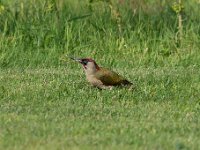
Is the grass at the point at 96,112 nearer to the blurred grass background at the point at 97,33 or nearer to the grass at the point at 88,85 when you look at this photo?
the grass at the point at 88,85

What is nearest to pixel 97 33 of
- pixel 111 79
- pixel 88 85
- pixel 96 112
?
pixel 88 85

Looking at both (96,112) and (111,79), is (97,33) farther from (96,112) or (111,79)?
(96,112)

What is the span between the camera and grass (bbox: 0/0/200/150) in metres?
7.63

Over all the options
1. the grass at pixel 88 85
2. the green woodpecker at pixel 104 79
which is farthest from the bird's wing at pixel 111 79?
the grass at pixel 88 85

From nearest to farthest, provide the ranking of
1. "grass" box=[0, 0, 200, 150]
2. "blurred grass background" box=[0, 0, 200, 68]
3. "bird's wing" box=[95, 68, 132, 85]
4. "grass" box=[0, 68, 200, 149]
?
1. "grass" box=[0, 68, 200, 149]
2. "grass" box=[0, 0, 200, 150]
3. "bird's wing" box=[95, 68, 132, 85]
4. "blurred grass background" box=[0, 0, 200, 68]

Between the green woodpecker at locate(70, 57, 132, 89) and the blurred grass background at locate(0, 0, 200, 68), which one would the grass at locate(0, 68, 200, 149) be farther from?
the blurred grass background at locate(0, 0, 200, 68)

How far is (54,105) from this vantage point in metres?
9.03

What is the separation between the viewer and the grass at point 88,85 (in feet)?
25.0

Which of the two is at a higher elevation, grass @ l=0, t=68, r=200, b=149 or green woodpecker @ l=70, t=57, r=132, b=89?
green woodpecker @ l=70, t=57, r=132, b=89

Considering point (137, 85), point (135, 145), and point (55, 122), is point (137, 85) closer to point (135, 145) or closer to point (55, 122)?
point (55, 122)

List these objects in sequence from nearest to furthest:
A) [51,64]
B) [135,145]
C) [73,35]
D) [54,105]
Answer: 1. [135,145]
2. [54,105]
3. [51,64]
4. [73,35]

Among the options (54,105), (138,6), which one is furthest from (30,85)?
(138,6)

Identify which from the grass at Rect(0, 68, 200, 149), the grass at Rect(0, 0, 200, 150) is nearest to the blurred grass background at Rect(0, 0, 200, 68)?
the grass at Rect(0, 0, 200, 150)

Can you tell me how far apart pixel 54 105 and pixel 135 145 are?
1984mm
